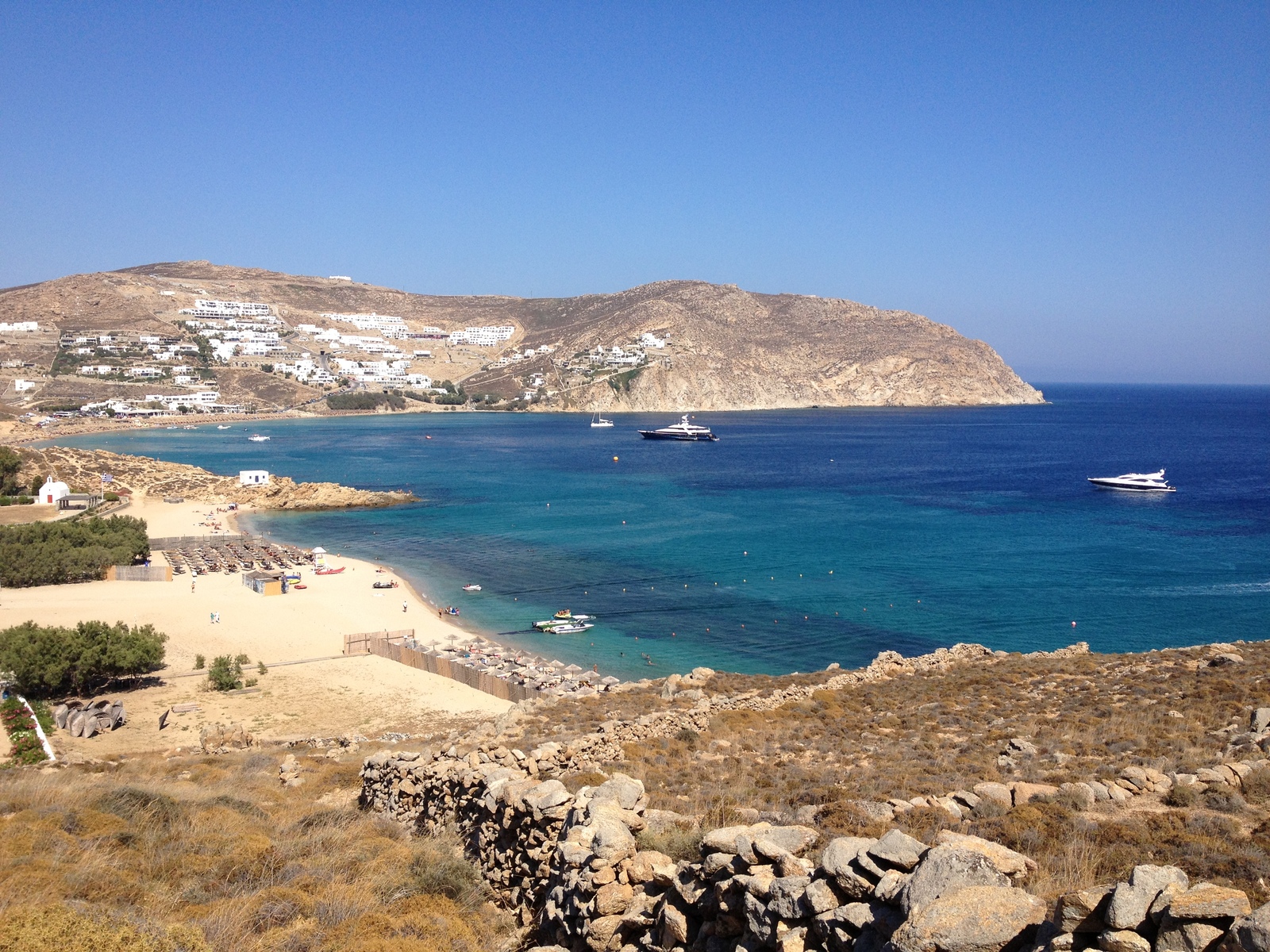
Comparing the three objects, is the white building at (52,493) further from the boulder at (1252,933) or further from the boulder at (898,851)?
the boulder at (1252,933)

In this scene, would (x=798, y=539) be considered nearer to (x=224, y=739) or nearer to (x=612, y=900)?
(x=224, y=739)

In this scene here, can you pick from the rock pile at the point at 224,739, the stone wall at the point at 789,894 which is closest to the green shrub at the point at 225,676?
the rock pile at the point at 224,739

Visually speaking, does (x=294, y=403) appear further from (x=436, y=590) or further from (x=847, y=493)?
(x=436, y=590)

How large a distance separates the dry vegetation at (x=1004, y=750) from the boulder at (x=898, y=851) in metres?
0.81

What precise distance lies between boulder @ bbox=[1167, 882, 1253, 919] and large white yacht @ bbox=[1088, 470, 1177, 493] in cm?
6923

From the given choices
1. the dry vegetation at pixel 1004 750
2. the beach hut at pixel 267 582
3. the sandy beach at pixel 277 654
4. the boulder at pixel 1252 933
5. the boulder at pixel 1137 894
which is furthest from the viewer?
the beach hut at pixel 267 582

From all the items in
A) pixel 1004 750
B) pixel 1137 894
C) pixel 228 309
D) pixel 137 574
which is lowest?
pixel 137 574

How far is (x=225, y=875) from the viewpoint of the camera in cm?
779

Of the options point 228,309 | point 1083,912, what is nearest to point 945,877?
point 1083,912

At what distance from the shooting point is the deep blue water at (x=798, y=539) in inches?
1184

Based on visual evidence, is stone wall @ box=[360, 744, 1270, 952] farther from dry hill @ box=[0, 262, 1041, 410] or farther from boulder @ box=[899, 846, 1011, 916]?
dry hill @ box=[0, 262, 1041, 410]

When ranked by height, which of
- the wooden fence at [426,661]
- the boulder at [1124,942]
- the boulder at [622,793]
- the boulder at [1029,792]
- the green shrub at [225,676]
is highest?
the boulder at [1124,942]

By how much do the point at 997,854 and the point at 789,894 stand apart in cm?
129

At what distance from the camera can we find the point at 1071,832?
689 cm
